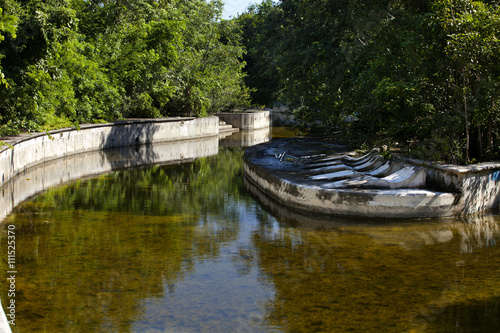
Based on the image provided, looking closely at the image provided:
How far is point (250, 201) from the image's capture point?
44.9 ft

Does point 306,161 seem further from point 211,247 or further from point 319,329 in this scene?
point 319,329

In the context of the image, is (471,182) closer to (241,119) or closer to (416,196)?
(416,196)

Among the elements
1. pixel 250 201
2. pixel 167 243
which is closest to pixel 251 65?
pixel 250 201

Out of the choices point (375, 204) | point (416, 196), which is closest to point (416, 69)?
point (416, 196)

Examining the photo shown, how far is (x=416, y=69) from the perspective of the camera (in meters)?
13.1

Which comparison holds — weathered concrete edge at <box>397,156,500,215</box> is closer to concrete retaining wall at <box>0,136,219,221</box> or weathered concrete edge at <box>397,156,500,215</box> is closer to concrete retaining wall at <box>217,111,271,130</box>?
concrete retaining wall at <box>0,136,219,221</box>

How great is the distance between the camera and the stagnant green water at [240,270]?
623 cm

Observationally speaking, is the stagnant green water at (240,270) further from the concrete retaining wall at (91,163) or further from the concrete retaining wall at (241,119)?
the concrete retaining wall at (241,119)

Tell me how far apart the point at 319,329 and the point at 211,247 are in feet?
12.2

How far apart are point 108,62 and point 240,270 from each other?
2024 centimetres

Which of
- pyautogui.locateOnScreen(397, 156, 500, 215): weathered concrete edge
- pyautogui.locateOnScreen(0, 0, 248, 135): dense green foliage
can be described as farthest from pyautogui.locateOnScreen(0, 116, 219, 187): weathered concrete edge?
pyautogui.locateOnScreen(397, 156, 500, 215): weathered concrete edge

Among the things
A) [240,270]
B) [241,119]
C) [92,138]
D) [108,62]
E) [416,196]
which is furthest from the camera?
[241,119]

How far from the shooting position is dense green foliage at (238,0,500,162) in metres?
12.0

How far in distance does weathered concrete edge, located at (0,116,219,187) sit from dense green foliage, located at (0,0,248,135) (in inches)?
25.8
